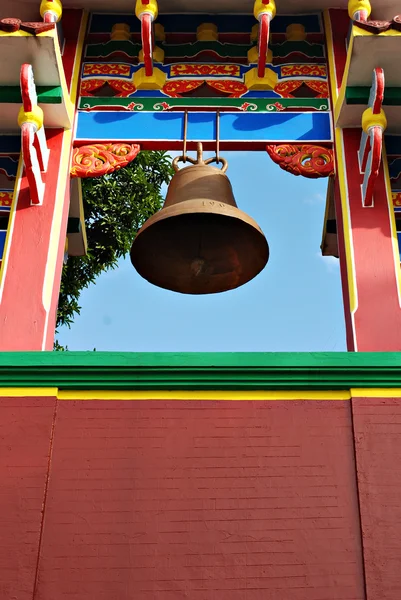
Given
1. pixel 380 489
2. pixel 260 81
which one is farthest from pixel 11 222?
pixel 380 489

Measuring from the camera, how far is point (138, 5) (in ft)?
22.5

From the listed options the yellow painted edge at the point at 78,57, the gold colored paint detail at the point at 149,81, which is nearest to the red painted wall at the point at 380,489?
the gold colored paint detail at the point at 149,81

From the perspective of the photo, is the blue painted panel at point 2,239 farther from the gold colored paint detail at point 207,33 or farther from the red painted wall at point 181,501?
Answer: the gold colored paint detail at point 207,33

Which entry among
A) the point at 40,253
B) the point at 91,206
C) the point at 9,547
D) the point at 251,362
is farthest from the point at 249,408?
the point at 91,206

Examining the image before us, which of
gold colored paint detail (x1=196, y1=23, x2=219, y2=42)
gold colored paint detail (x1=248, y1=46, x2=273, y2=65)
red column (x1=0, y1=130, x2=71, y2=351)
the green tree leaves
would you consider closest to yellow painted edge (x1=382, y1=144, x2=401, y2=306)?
gold colored paint detail (x1=248, y1=46, x2=273, y2=65)

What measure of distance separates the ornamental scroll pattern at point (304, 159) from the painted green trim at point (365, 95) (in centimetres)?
39

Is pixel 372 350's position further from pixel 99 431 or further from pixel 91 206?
pixel 91 206

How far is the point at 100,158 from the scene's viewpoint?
6.60 m

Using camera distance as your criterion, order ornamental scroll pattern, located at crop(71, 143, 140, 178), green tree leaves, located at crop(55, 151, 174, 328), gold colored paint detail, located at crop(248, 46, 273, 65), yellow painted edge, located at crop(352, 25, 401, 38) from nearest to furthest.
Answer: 1. yellow painted edge, located at crop(352, 25, 401, 38)
2. ornamental scroll pattern, located at crop(71, 143, 140, 178)
3. gold colored paint detail, located at crop(248, 46, 273, 65)
4. green tree leaves, located at crop(55, 151, 174, 328)

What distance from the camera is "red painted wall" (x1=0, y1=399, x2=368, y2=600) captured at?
4.70 metres

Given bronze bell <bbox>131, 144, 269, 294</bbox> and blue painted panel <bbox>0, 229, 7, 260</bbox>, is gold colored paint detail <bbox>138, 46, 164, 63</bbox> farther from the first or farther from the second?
blue painted panel <bbox>0, 229, 7, 260</bbox>

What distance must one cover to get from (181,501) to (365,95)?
291cm

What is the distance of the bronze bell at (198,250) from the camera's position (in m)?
6.10

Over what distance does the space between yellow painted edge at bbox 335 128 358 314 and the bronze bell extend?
1.62 feet
